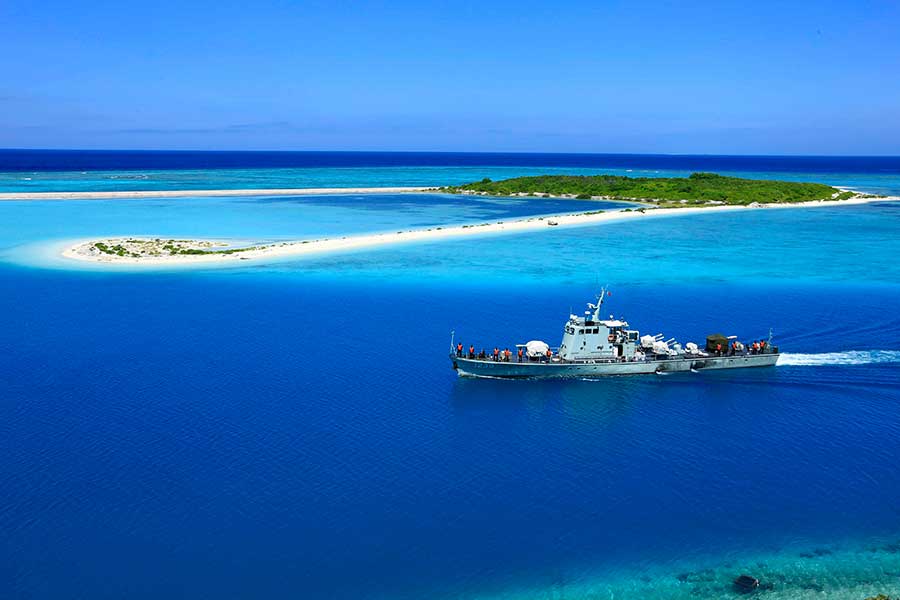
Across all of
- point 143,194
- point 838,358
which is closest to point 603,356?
point 838,358

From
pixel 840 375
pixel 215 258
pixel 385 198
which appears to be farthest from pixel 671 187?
pixel 840 375

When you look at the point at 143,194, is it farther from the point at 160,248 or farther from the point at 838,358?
the point at 838,358

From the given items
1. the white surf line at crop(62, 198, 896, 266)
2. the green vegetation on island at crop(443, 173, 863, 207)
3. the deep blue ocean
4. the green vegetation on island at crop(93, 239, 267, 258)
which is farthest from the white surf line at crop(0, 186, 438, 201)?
the deep blue ocean

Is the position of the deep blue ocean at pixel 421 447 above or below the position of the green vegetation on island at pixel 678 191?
below

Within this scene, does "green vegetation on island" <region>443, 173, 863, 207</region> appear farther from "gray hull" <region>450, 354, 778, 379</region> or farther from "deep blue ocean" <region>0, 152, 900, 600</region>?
"gray hull" <region>450, 354, 778, 379</region>

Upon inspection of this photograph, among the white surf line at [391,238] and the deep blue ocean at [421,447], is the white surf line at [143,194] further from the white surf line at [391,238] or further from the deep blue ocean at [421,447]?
the deep blue ocean at [421,447]

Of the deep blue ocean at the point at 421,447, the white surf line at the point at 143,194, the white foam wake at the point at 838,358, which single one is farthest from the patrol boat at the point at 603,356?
the white surf line at the point at 143,194
